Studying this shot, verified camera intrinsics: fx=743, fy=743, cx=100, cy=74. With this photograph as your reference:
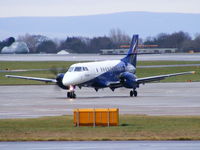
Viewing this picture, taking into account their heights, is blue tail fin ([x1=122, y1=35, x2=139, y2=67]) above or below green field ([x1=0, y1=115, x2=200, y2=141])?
above

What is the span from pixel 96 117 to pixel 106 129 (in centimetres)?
142

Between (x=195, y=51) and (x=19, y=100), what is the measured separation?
399 feet

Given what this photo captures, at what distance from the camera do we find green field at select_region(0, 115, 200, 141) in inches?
1067

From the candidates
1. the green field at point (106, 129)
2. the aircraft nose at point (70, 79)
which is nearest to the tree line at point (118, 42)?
the aircraft nose at point (70, 79)

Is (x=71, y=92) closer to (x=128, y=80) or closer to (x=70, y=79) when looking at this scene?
(x=70, y=79)

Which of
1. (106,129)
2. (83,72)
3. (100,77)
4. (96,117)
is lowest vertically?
(106,129)

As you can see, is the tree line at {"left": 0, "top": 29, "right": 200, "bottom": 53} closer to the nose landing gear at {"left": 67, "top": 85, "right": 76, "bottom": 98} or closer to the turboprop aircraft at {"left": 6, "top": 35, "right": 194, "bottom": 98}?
the turboprop aircraft at {"left": 6, "top": 35, "right": 194, "bottom": 98}

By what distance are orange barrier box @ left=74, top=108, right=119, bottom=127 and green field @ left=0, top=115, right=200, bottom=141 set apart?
42cm

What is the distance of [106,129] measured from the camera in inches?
1164

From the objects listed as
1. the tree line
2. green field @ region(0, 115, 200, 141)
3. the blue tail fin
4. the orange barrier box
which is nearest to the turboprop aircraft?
the blue tail fin

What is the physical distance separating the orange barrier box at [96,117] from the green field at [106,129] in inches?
16.5

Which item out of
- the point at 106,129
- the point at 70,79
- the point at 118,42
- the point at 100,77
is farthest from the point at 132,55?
the point at 118,42

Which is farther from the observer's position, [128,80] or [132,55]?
[132,55]
